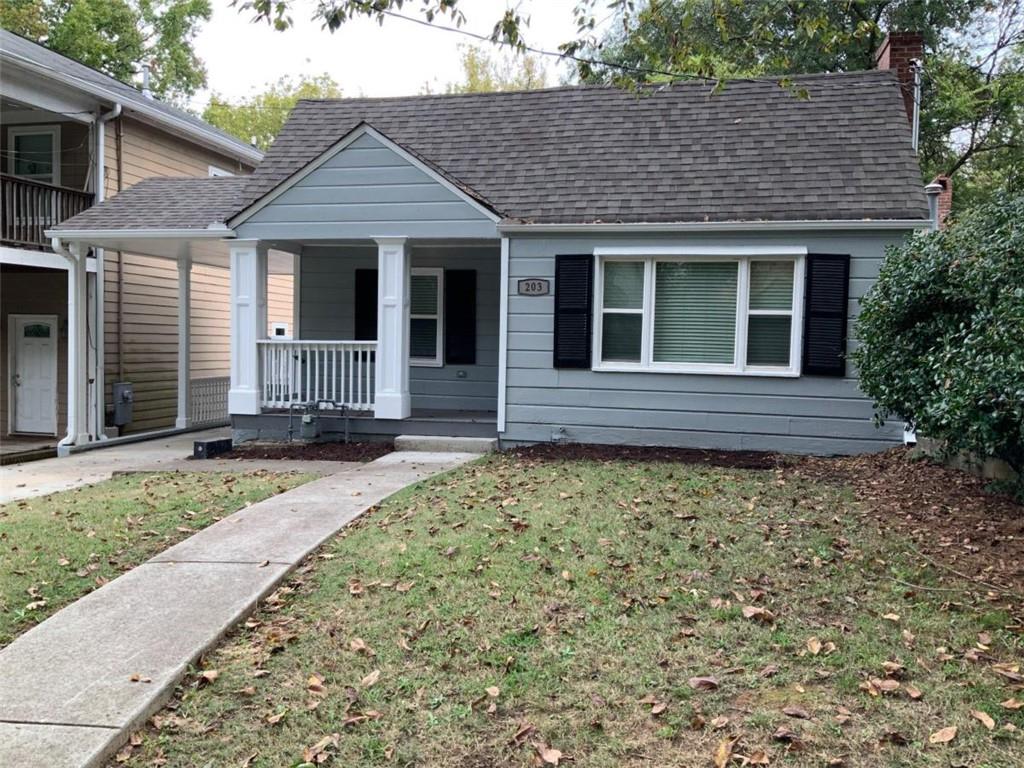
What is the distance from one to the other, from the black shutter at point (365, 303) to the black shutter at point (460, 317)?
1167 millimetres

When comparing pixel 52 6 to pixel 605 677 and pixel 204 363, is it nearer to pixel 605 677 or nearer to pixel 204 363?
pixel 204 363

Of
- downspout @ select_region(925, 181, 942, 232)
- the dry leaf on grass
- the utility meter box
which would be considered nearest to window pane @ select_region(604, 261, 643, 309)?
downspout @ select_region(925, 181, 942, 232)

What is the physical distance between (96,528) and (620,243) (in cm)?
665

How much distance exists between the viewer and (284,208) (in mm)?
10656

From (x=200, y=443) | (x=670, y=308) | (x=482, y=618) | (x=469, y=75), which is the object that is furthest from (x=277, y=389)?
(x=469, y=75)

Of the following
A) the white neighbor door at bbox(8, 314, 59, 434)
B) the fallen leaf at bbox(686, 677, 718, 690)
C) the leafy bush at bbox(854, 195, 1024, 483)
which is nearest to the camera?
the fallen leaf at bbox(686, 677, 718, 690)

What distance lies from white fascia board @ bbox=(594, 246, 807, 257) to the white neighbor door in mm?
10289

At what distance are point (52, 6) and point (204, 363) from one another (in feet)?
68.3

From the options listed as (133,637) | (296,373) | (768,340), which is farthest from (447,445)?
(133,637)

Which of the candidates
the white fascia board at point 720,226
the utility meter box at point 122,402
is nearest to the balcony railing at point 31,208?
the utility meter box at point 122,402

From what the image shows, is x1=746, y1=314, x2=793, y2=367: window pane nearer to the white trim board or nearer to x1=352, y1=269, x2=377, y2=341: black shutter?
x1=352, y1=269, x2=377, y2=341: black shutter

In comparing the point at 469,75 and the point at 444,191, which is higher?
the point at 469,75

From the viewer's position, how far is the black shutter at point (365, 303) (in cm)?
1237

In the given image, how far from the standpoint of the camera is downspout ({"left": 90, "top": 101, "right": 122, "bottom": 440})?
12961mm
